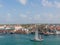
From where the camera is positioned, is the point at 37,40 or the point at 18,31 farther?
the point at 18,31

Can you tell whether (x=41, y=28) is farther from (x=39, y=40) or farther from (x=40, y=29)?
(x=39, y=40)

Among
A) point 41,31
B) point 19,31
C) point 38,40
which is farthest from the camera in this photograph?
point 19,31

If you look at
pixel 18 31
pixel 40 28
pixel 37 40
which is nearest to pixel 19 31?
pixel 18 31

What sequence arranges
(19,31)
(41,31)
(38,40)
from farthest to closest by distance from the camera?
1. (19,31)
2. (41,31)
3. (38,40)

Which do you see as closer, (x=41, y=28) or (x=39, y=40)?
(x=39, y=40)

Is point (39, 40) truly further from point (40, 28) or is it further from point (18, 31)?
point (18, 31)

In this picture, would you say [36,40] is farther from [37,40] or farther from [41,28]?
[41,28]

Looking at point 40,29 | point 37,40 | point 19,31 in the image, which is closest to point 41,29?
point 40,29
